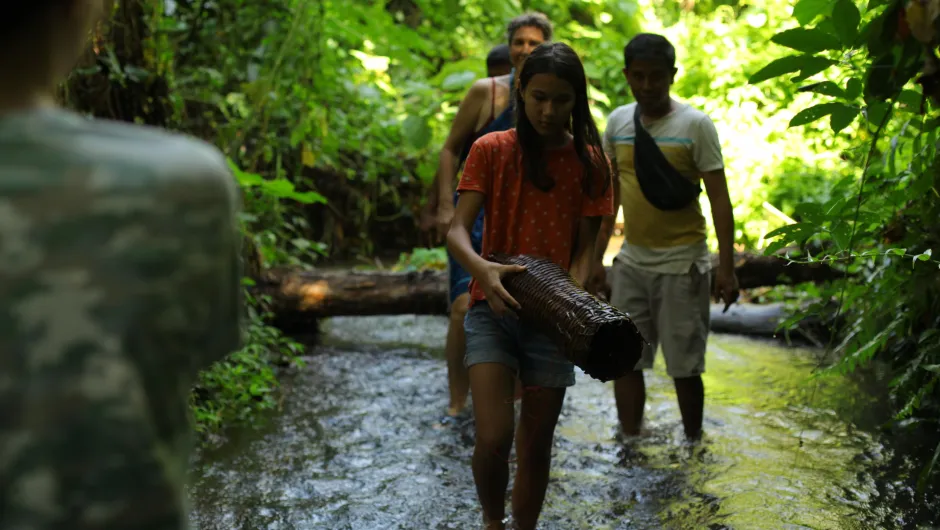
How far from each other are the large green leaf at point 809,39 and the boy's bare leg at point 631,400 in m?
2.54

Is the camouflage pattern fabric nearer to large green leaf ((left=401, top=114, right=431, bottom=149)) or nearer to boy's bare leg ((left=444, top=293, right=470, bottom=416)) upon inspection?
boy's bare leg ((left=444, top=293, right=470, bottom=416))

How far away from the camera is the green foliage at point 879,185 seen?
2.36 meters

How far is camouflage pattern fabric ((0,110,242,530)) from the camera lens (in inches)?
46.3

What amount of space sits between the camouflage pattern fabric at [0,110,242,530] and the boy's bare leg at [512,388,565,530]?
2.28m

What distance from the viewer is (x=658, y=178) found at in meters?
4.78

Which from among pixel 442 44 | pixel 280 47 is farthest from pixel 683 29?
pixel 280 47

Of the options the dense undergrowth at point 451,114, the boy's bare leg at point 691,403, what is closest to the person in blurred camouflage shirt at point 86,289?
the dense undergrowth at point 451,114

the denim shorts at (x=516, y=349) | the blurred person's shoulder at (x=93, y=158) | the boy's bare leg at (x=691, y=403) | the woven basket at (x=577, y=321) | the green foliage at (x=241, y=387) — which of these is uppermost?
the blurred person's shoulder at (x=93, y=158)

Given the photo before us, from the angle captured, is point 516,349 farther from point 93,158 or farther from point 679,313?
point 93,158

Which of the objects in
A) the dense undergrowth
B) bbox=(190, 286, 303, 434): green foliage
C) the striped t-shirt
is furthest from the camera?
bbox=(190, 286, 303, 434): green foliage

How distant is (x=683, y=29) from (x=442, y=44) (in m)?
3.17

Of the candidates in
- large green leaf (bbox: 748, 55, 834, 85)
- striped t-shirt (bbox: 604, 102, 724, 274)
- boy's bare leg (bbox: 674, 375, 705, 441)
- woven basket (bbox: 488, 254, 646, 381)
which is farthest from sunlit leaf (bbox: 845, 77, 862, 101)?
boy's bare leg (bbox: 674, 375, 705, 441)

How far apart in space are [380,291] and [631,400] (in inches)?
119

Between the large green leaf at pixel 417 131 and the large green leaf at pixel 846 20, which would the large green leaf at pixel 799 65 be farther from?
the large green leaf at pixel 417 131
